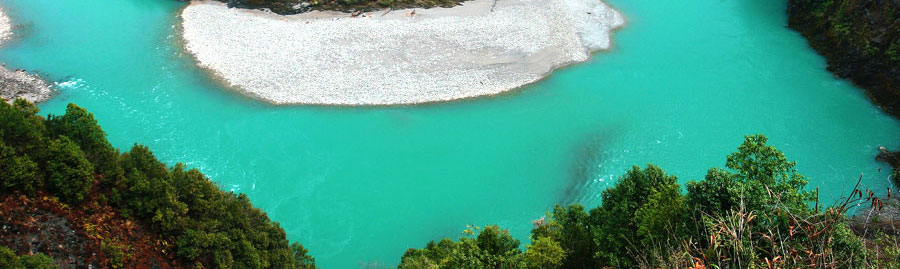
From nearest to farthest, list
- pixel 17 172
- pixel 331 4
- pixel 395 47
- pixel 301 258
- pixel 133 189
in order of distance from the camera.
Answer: pixel 17 172 → pixel 133 189 → pixel 301 258 → pixel 395 47 → pixel 331 4

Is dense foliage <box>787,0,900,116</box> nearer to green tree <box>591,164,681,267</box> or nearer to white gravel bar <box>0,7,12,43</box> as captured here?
green tree <box>591,164,681,267</box>

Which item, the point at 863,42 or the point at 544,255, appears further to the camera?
the point at 863,42

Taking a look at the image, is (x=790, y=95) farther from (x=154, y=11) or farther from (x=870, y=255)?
(x=154, y=11)

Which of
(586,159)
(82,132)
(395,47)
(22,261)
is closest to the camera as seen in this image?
(22,261)

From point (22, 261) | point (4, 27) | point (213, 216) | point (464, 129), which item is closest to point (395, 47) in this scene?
point (464, 129)

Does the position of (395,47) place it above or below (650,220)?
above

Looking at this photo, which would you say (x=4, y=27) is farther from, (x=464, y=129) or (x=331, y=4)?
(x=464, y=129)

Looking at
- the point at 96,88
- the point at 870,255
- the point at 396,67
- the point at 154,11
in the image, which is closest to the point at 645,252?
the point at 870,255

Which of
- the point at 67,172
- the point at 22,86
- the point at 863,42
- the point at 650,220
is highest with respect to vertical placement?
the point at 863,42
